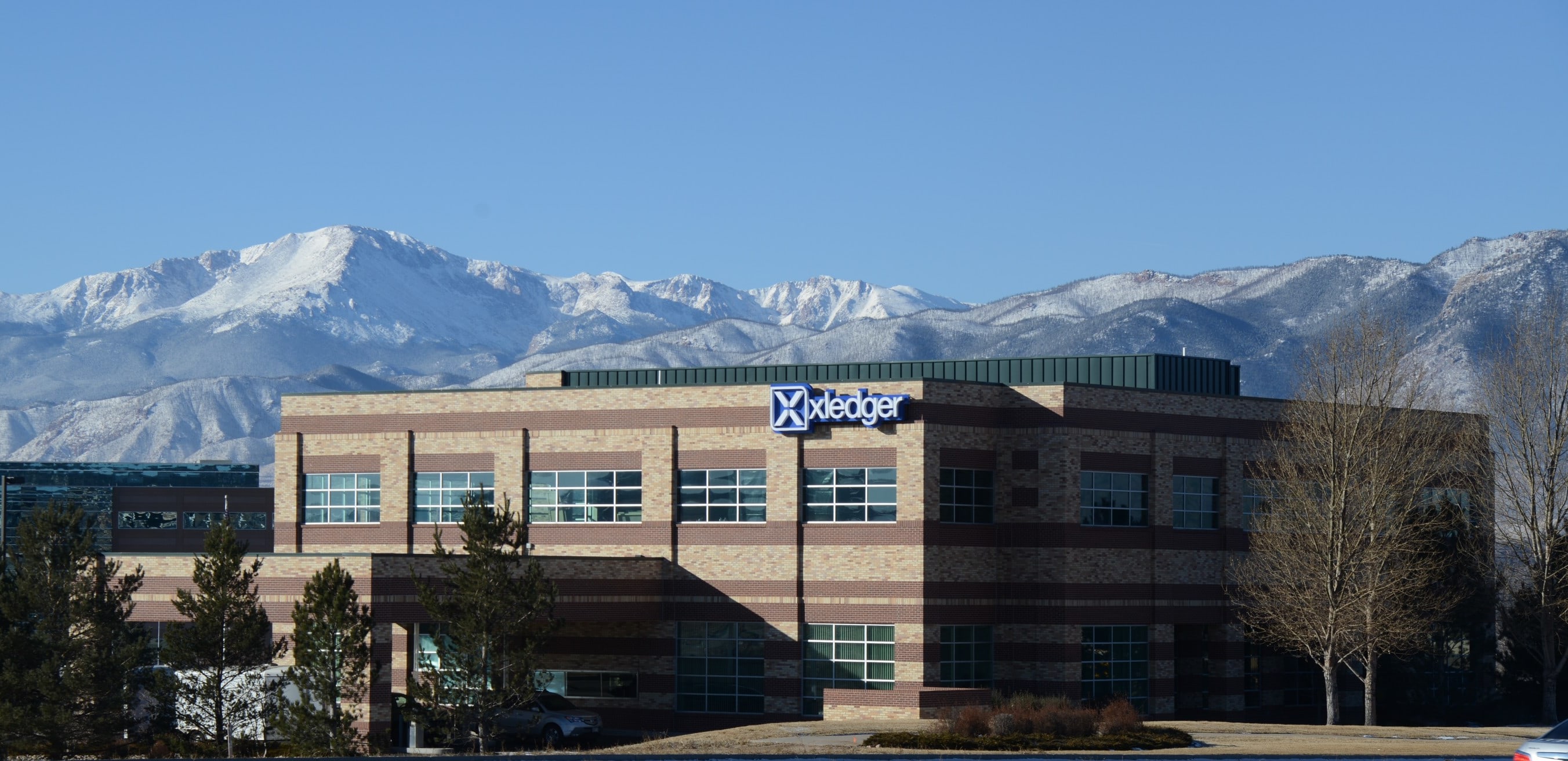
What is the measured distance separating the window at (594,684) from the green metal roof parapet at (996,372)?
985cm

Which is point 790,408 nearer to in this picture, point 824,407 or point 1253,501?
point 824,407

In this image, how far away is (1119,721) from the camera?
1994 inches

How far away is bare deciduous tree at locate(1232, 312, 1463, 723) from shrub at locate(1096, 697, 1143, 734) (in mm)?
14735

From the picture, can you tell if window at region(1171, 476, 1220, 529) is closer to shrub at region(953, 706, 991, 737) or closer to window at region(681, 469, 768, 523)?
window at region(681, 469, 768, 523)

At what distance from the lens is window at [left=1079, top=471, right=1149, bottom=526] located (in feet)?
212

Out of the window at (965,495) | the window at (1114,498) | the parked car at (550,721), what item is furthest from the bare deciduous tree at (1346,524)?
the parked car at (550,721)

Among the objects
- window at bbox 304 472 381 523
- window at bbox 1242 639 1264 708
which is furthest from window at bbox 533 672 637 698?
window at bbox 1242 639 1264 708

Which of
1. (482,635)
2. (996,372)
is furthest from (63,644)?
(996,372)

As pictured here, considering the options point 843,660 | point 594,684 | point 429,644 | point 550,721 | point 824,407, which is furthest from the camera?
point 429,644

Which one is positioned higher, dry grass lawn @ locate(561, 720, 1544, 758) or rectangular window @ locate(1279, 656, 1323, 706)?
dry grass lawn @ locate(561, 720, 1544, 758)

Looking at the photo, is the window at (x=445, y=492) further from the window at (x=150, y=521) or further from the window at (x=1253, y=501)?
the window at (x=150, y=521)

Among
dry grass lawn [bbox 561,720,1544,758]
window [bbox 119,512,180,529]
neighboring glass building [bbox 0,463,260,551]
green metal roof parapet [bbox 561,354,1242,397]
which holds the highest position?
green metal roof parapet [bbox 561,354,1242,397]

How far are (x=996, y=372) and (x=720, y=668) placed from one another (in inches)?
591

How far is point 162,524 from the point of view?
14700 cm
